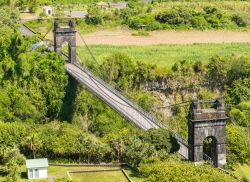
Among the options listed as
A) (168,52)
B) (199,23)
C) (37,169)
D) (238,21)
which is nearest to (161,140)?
(37,169)

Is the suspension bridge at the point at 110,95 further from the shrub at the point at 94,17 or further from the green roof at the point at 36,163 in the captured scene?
the shrub at the point at 94,17

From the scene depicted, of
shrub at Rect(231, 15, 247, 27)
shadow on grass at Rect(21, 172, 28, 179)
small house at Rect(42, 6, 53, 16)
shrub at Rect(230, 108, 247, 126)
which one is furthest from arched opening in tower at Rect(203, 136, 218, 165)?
small house at Rect(42, 6, 53, 16)

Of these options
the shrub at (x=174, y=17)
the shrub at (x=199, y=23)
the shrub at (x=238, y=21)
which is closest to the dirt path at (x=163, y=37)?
the shrub at (x=199, y=23)

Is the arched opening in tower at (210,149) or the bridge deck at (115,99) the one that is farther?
the bridge deck at (115,99)

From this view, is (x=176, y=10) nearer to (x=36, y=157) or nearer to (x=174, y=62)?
(x=174, y=62)

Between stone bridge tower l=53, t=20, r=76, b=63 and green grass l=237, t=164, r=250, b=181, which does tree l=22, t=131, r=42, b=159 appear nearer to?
green grass l=237, t=164, r=250, b=181
